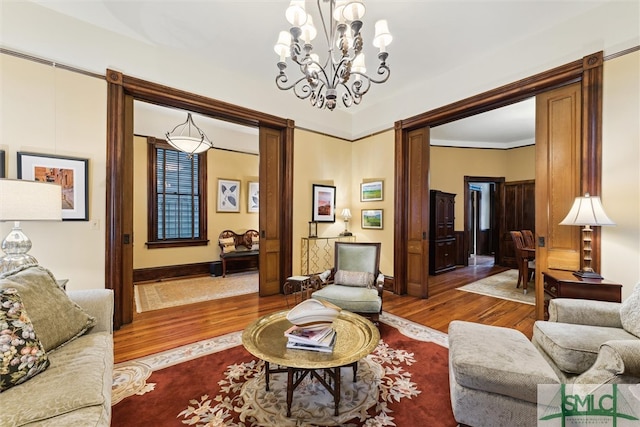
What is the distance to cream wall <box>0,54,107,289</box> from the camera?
98.7 inches

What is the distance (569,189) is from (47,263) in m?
5.39

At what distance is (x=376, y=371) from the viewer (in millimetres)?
2205

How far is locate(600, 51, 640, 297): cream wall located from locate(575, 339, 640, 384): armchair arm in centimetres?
164

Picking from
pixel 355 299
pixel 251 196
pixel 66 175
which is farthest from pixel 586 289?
pixel 251 196

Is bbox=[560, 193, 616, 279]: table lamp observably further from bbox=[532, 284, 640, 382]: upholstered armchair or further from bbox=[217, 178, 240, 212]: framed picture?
bbox=[217, 178, 240, 212]: framed picture

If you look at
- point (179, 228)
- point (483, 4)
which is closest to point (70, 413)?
point (483, 4)

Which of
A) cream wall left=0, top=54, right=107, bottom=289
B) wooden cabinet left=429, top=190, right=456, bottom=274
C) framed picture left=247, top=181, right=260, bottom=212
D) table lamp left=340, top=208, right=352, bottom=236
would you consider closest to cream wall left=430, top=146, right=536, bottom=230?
wooden cabinet left=429, top=190, right=456, bottom=274

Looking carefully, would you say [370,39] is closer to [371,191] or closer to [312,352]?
[371,191]

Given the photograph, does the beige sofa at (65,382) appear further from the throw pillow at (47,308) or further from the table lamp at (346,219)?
the table lamp at (346,219)

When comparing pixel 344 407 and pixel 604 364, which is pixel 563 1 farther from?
pixel 344 407

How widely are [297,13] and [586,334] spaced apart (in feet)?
9.73

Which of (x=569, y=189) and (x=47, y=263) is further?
(x=569, y=189)

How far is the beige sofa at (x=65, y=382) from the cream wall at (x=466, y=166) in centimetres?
690

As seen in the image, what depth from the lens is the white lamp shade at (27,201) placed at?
70.3 inches
